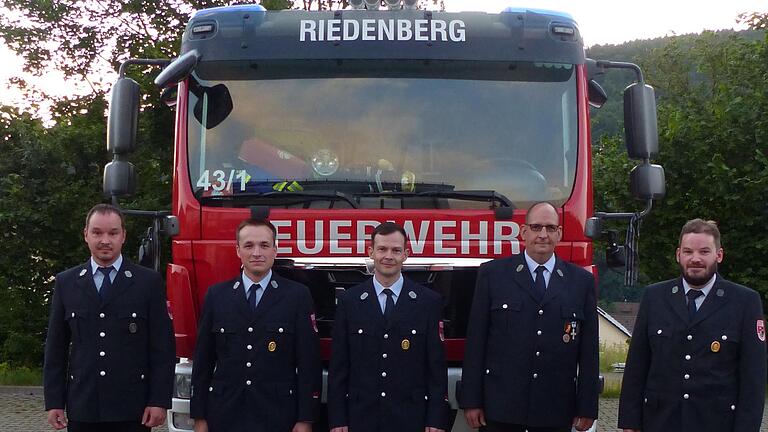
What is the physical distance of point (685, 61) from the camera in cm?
2156

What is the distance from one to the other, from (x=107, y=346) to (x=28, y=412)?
6.17 m

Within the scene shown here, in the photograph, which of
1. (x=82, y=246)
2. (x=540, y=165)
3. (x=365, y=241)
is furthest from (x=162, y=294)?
(x=82, y=246)

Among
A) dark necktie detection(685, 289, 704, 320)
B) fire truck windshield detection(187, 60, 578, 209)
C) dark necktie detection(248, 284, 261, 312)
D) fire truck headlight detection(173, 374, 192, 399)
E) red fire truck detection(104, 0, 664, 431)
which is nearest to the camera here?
dark necktie detection(685, 289, 704, 320)

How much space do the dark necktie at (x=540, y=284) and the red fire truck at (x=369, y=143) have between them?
500mm

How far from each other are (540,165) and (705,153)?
8.34m

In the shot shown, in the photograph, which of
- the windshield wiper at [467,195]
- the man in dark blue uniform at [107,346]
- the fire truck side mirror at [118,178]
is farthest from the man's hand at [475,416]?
the fire truck side mirror at [118,178]

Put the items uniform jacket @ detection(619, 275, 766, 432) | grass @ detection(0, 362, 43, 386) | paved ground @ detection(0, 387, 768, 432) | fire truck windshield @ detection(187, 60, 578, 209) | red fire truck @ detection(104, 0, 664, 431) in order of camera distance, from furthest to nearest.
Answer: grass @ detection(0, 362, 43, 386) → paved ground @ detection(0, 387, 768, 432) → fire truck windshield @ detection(187, 60, 578, 209) → red fire truck @ detection(104, 0, 664, 431) → uniform jacket @ detection(619, 275, 766, 432)

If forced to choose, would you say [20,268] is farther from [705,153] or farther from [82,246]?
[705,153]

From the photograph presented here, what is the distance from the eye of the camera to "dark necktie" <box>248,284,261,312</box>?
4367 millimetres

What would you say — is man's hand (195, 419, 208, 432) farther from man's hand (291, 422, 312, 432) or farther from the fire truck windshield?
the fire truck windshield

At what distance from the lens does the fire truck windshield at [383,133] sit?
16.2ft

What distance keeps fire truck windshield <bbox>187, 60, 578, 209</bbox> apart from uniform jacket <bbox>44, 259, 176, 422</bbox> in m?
0.86

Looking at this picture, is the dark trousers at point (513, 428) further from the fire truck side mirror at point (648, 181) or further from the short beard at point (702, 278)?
the fire truck side mirror at point (648, 181)

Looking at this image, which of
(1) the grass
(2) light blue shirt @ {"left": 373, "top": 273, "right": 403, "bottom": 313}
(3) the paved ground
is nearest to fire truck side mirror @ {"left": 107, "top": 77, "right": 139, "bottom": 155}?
(2) light blue shirt @ {"left": 373, "top": 273, "right": 403, "bottom": 313}
